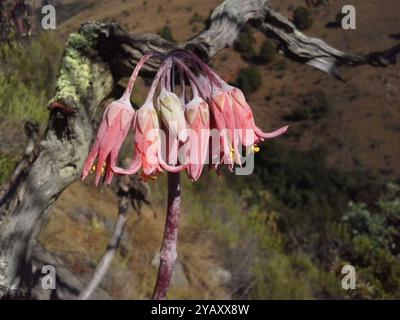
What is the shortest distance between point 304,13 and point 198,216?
9.67ft

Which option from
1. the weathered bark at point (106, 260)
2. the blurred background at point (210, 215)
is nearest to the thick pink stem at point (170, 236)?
the blurred background at point (210, 215)

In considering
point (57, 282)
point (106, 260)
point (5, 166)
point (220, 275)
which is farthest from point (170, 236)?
point (220, 275)

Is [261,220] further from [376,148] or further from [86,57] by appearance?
[376,148]

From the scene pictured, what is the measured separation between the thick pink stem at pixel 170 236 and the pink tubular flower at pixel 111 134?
130 mm

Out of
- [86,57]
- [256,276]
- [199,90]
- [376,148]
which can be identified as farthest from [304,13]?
[376,148]

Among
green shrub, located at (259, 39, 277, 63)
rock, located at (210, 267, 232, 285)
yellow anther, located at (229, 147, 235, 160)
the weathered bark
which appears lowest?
rock, located at (210, 267, 232, 285)

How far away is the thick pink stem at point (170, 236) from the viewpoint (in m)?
1.11

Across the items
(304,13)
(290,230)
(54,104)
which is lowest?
(290,230)

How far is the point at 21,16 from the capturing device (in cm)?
505

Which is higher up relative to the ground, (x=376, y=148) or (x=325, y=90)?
(x=325, y=90)

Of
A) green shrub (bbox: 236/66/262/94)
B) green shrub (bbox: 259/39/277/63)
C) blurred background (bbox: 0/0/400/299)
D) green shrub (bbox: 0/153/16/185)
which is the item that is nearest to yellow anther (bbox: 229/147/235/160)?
blurred background (bbox: 0/0/400/299)

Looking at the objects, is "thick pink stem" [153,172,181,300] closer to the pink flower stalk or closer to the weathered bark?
the pink flower stalk

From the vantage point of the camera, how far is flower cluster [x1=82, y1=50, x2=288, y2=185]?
3.62 ft

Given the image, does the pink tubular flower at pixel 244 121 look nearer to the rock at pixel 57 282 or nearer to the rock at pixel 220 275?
the rock at pixel 57 282
